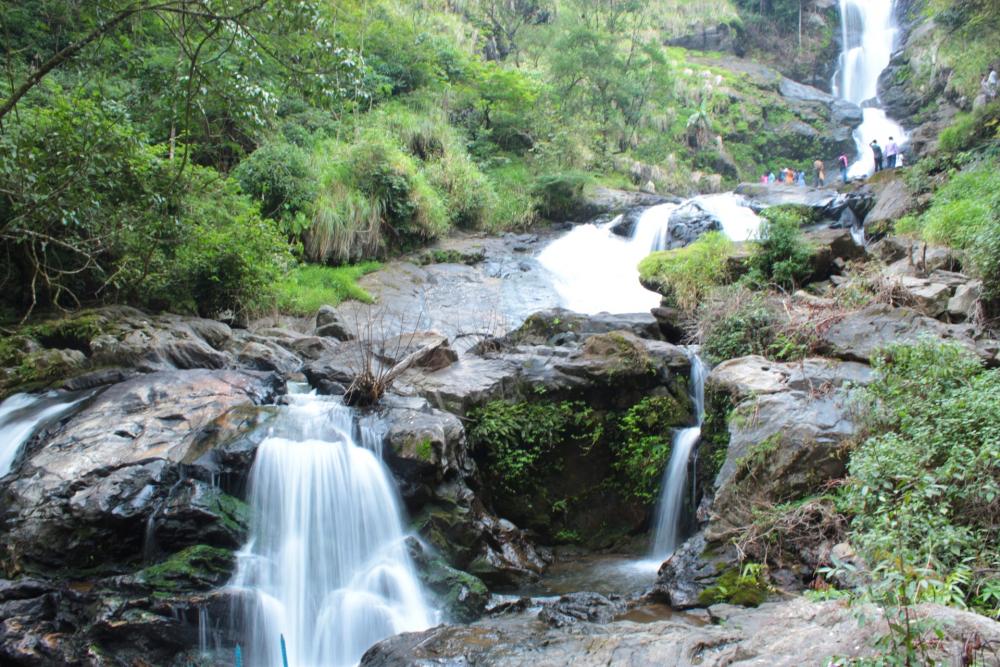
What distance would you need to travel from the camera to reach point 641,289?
49.4 ft

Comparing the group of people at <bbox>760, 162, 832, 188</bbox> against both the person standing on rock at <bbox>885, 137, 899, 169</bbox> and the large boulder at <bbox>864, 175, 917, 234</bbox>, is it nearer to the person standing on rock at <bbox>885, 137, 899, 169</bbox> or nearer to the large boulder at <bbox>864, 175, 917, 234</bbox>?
the person standing on rock at <bbox>885, 137, 899, 169</bbox>

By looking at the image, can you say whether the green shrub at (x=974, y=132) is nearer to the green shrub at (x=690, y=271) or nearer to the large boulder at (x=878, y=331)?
the green shrub at (x=690, y=271)

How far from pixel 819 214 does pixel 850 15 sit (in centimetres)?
2815

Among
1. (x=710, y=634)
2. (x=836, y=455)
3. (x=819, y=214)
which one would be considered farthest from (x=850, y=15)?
(x=710, y=634)

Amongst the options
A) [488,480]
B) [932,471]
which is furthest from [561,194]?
[932,471]

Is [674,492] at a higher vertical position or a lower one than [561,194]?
lower

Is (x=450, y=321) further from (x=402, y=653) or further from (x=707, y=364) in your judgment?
(x=402, y=653)

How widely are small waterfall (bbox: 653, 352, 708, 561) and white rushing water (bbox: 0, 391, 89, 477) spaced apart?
21.9 feet

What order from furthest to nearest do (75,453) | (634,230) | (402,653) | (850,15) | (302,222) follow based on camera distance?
(850,15) < (634,230) < (302,222) < (75,453) < (402,653)

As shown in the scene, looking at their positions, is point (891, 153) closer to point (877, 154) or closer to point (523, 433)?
point (877, 154)

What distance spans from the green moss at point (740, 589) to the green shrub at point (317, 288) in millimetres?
9338

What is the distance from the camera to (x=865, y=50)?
35.4 metres

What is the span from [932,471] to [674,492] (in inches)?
131

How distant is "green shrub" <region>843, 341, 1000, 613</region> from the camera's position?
3.84 meters
